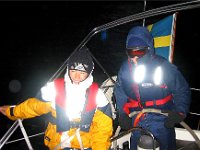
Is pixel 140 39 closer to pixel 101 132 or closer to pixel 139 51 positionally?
pixel 139 51

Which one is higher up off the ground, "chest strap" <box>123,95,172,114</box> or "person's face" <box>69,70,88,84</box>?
"person's face" <box>69,70,88,84</box>

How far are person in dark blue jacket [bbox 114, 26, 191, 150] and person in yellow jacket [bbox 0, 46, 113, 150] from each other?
42 centimetres

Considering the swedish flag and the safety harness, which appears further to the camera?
the swedish flag

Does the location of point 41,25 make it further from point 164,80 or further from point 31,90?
point 164,80

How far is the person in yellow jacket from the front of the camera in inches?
139

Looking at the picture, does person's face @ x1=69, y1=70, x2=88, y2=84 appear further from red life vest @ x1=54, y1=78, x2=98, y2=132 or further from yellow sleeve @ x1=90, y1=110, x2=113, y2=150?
yellow sleeve @ x1=90, y1=110, x2=113, y2=150

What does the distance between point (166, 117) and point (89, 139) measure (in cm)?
85

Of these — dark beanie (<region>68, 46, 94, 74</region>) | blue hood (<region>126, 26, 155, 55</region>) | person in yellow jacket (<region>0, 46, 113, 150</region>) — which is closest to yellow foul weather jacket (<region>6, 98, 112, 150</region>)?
person in yellow jacket (<region>0, 46, 113, 150</region>)

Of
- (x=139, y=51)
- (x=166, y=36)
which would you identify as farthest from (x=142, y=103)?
(x=166, y=36)

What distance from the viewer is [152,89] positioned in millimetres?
3732

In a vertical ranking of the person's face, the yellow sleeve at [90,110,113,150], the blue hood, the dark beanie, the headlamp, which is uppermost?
the blue hood

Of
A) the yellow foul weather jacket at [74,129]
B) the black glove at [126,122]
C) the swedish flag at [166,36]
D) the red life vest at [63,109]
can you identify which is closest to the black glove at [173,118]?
the black glove at [126,122]

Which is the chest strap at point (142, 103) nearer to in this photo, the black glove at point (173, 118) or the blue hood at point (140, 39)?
the black glove at point (173, 118)

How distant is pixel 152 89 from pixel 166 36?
2.32 metres
